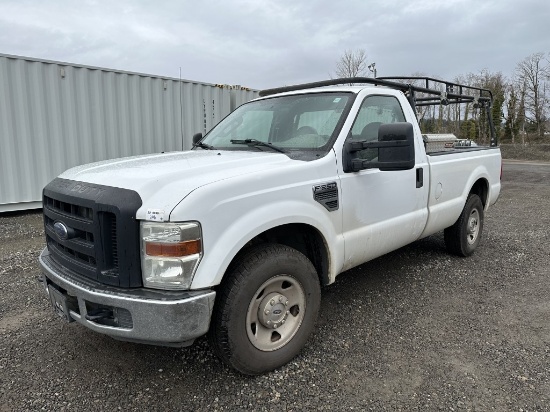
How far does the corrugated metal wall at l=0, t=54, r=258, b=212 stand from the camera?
7480mm

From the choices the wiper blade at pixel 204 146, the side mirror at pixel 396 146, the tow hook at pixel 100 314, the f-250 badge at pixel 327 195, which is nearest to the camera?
the tow hook at pixel 100 314

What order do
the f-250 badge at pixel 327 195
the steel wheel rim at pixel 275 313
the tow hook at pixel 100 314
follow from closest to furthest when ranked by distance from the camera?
the tow hook at pixel 100 314 → the steel wheel rim at pixel 275 313 → the f-250 badge at pixel 327 195

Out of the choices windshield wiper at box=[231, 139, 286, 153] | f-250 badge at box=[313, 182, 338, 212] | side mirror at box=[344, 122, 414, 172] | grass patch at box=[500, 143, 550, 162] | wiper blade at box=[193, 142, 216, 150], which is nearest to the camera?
side mirror at box=[344, 122, 414, 172]

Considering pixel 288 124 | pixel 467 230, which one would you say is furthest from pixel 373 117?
pixel 467 230

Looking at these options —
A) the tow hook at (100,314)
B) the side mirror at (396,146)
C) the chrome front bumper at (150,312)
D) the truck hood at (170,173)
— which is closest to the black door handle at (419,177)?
the side mirror at (396,146)

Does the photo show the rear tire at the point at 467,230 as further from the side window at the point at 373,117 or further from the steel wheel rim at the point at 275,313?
the steel wheel rim at the point at 275,313

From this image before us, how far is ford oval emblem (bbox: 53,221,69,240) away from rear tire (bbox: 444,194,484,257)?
422 cm

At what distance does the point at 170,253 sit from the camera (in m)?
2.16

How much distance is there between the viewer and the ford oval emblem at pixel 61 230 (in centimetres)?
252

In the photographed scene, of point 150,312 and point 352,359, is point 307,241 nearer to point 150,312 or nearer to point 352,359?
point 352,359

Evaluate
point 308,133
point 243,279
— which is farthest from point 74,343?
point 308,133

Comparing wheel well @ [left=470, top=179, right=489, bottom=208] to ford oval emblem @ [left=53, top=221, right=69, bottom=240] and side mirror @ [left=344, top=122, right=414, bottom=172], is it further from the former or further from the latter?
ford oval emblem @ [left=53, top=221, right=69, bottom=240]

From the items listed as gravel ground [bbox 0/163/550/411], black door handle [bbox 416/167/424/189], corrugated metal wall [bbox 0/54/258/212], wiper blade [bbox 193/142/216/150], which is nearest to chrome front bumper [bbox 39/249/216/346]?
gravel ground [bbox 0/163/550/411]

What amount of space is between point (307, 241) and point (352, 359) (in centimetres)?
87
